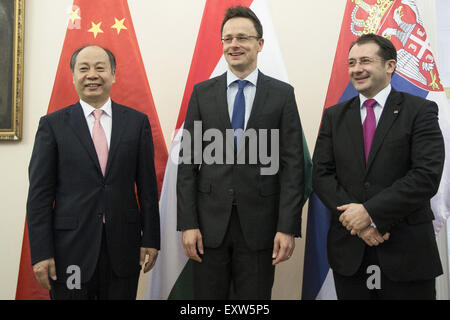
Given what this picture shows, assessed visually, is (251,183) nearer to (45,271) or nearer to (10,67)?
(45,271)

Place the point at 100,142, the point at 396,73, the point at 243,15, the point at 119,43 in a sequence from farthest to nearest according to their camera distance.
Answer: the point at 119,43
the point at 396,73
the point at 243,15
the point at 100,142

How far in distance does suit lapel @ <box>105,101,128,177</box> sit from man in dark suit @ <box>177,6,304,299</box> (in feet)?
1.07

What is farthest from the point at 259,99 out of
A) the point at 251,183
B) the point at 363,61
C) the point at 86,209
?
the point at 86,209

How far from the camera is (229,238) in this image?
1.85 meters

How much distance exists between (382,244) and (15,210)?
267 cm

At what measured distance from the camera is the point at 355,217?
171cm

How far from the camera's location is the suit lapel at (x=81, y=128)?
1.85 m

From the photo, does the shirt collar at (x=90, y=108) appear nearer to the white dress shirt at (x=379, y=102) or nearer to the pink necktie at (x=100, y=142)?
the pink necktie at (x=100, y=142)

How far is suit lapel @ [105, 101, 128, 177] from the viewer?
1.88 m

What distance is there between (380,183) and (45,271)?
1611 mm

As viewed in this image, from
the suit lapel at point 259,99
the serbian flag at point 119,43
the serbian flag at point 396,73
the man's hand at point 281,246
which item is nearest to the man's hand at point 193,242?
the man's hand at point 281,246

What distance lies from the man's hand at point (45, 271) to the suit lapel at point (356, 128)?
1.53 m

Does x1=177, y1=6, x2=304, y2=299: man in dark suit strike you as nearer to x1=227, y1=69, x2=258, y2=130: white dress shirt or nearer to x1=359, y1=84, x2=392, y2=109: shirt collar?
x1=227, y1=69, x2=258, y2=130: white dress shirt

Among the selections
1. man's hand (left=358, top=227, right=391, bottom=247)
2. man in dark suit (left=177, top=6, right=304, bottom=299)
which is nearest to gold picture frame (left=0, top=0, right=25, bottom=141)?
man in dark suit (left=177, top=6, right=304, bottom=299)
